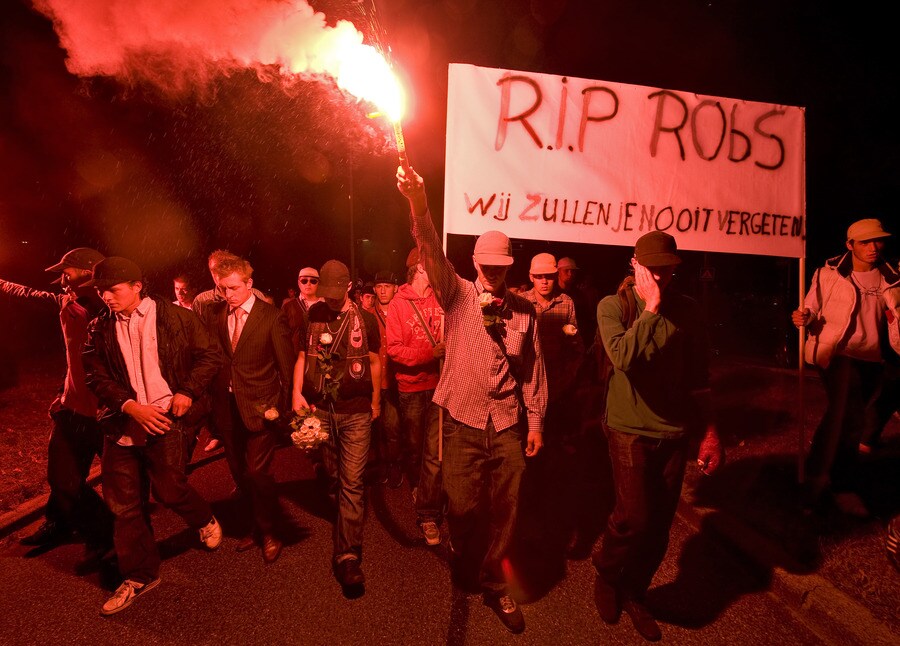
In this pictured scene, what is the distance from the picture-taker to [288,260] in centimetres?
4381

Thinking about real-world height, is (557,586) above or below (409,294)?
below

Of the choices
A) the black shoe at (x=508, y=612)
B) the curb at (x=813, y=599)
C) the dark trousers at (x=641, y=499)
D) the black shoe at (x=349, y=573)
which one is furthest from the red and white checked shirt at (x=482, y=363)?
the curb at (x=813, y=599)

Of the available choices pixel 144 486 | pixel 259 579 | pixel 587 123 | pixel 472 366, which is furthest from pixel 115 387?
pixel 587 123

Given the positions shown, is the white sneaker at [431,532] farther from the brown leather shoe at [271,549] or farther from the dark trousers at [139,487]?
the dark trousers at [139,487]

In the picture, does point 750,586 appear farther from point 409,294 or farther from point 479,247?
point 409,294

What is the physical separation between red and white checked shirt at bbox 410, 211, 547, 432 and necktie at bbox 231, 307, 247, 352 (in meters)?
1.87

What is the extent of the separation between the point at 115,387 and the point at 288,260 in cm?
4244

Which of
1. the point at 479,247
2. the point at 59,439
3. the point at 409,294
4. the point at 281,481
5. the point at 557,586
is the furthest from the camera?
the point at 281,481

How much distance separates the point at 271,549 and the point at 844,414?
16.1 ft

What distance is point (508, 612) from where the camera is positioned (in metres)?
3.25

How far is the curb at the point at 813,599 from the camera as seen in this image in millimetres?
3054

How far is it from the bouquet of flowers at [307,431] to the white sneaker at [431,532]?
124 cm

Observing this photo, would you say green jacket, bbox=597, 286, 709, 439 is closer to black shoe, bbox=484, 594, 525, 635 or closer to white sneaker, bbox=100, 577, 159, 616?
black shoe, bbox=484, 594, 525, 635

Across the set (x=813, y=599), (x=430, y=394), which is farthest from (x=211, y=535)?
(x=813, y=599)
